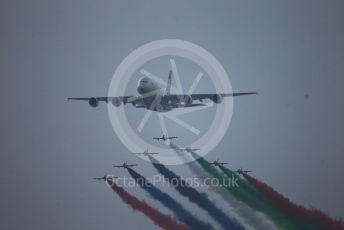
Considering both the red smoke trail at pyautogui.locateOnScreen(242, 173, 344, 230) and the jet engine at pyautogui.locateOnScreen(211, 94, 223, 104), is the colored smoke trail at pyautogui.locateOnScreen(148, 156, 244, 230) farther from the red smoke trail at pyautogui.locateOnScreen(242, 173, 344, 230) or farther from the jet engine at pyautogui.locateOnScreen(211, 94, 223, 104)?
the jet engine at pyautogui.locateOnScreen(211, 94, 223, 104)

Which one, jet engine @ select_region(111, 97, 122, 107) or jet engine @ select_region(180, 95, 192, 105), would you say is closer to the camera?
jet engine @ select_region(180, 95, 192, 105)

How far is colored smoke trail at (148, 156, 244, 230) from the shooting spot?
109 feet

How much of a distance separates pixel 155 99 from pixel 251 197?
22.9ft

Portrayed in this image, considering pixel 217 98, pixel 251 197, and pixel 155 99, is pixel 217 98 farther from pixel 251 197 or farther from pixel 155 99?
pixel 251 197

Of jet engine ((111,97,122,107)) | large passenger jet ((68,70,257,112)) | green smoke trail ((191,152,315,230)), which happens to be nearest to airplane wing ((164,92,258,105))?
large passenger jet ((68,70,257,112))

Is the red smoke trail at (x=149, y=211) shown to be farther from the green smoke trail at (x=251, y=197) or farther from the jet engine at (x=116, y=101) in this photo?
the jet engine at (x=116, y=101)

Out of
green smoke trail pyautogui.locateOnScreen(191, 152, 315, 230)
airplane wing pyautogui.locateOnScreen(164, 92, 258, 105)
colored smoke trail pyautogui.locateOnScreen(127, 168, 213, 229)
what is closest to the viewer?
airplane wing pyautogui.locateOnScreen(164, 92, 258, 105)

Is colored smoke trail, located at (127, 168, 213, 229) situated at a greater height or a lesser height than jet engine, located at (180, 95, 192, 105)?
lesser

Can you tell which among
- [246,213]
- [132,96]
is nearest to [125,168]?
[132,96]

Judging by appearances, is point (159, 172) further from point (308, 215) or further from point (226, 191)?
point (308, 215)

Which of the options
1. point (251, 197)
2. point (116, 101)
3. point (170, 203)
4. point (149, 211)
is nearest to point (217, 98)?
point (116, 101)

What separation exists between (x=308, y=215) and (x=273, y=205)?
178 cm

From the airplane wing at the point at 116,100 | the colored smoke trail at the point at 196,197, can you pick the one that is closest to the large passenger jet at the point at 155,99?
the airplane wing at the point at 116,100

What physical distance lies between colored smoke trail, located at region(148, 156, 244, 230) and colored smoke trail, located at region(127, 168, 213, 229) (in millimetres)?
675
